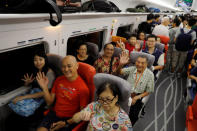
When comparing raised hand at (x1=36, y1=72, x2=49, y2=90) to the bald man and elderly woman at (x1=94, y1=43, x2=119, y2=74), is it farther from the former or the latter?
elderly woman at (x1=94, y1=43, x2=119, y2=74)

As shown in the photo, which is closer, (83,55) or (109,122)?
(109,122)

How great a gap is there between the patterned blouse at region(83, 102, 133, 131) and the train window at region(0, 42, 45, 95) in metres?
1.35

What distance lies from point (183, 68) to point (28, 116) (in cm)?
507

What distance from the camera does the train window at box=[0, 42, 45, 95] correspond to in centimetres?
231

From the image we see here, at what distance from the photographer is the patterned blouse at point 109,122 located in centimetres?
163

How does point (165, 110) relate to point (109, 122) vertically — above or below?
below

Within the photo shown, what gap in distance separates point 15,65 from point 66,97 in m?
1.12

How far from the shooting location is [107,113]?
1689mm

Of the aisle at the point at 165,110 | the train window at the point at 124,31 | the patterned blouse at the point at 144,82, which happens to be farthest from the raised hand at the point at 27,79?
the train window at the point at 124,31

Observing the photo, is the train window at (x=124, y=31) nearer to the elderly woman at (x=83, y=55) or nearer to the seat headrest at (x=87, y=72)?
the elderly woman at (x=83, y=55)

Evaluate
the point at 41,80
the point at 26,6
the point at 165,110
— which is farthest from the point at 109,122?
the point at 165,110

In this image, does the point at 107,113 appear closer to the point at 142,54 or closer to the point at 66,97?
the point at 66,97

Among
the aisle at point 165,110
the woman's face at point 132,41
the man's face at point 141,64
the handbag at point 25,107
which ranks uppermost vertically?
the woman's face at point 132,41

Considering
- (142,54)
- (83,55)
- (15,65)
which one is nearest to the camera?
(15,65)
